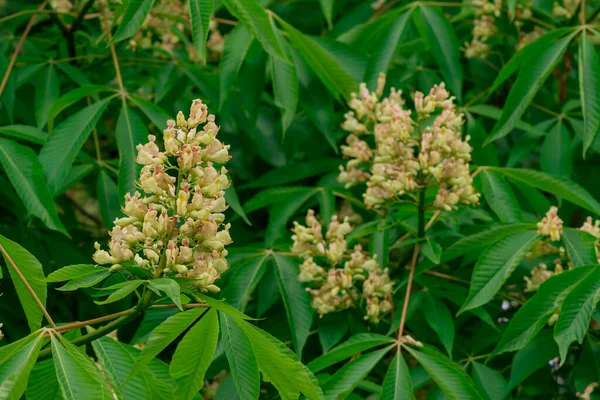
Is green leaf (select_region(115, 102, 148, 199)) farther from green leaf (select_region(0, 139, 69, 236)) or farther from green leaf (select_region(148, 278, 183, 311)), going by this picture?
green leaf (select_region(148, 278, 183, 311))

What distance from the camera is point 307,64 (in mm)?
3410

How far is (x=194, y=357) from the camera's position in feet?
6.36

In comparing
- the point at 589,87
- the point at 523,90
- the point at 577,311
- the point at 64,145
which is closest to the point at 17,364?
the point at 64,145

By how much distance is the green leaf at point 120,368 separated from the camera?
6.78ft

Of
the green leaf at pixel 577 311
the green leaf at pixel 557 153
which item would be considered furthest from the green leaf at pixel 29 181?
the green leaf at pixel 557 153

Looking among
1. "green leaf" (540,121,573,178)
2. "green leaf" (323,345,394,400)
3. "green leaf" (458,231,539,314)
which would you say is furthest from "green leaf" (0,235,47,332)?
"green leaf" (540,121,573,178)

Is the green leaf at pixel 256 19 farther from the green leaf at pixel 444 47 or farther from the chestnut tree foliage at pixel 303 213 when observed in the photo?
the green leaf at pixel 444 47

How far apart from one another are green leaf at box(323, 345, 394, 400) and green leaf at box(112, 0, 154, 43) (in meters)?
1.06

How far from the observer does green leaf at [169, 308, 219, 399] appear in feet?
6.30

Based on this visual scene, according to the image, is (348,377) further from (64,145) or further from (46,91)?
(46,91)

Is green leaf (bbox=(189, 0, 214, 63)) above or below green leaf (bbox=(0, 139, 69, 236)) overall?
above

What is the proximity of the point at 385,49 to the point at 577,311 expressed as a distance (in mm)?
1393

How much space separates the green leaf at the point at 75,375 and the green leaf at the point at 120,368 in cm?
17

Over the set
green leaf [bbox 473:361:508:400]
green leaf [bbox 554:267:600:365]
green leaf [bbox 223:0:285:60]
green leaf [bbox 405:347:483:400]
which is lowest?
green leaf [bbox 473:361:508:400]
